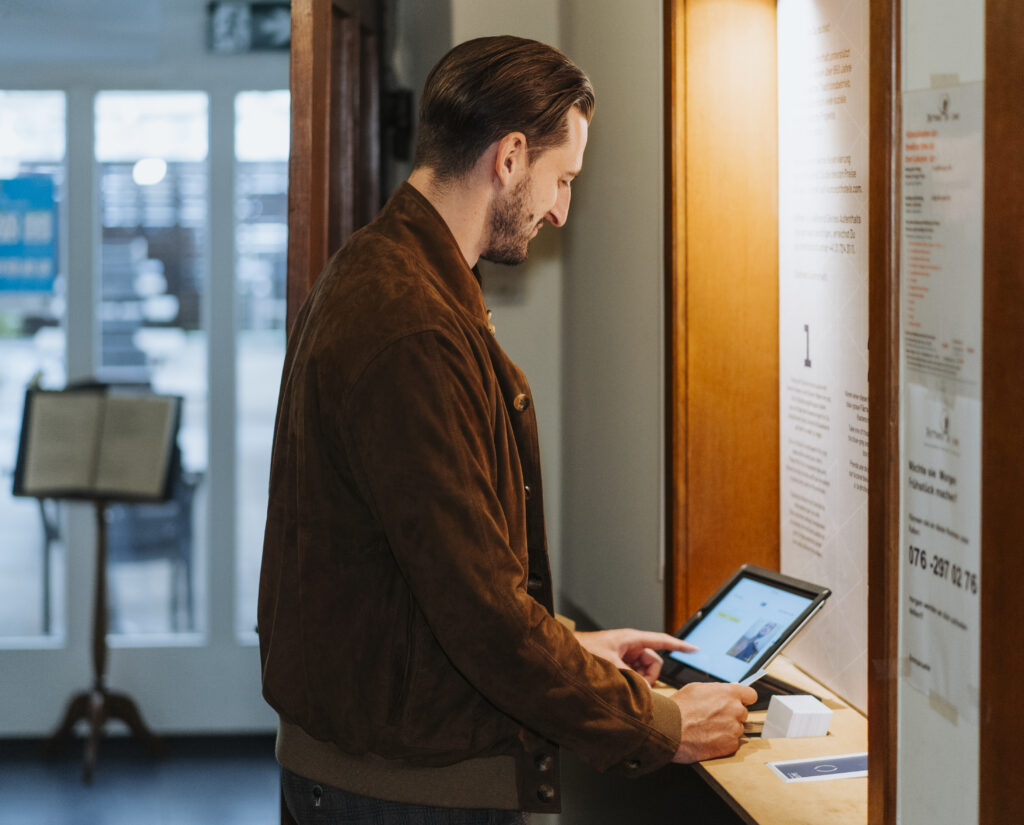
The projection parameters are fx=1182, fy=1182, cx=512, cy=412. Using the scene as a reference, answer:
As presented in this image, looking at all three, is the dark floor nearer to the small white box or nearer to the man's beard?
the small white box

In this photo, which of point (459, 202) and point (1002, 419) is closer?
point (1002, 419)

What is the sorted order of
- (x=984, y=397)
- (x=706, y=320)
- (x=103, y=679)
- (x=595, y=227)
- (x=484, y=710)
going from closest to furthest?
(x=984, y=397), (x=484, y=710), (x=706, y=320), (x=595, y=227), (x=103, y=679)

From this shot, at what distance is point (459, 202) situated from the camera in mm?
1474

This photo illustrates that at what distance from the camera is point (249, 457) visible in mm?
4289

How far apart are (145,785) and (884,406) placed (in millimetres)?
3474

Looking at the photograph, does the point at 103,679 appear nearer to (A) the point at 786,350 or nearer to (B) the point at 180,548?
(B) the point at 180,548

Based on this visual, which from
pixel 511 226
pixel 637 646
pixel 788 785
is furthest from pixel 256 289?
pixel 788 785

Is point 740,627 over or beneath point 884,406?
beneath

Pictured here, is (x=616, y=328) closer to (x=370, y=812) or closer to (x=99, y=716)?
(x=370, y=812)

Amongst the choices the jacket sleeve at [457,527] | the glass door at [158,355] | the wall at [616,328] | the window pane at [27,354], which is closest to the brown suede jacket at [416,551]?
the jacket sleeve at [457,527]

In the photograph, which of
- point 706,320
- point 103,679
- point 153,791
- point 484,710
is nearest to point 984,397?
point 484,710

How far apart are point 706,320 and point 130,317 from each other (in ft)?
9.40

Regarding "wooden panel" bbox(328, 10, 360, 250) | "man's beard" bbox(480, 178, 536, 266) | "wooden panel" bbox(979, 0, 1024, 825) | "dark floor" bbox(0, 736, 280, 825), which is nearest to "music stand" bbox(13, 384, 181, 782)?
"dark floor" bbox(0, 736, 280, 825)

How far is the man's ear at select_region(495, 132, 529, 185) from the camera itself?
1440 mm
